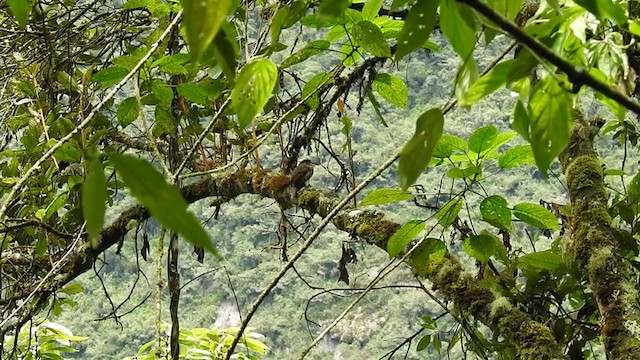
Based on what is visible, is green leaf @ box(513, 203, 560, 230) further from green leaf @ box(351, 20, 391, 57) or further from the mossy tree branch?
green leaf @ box(351, 20, 391, 57)

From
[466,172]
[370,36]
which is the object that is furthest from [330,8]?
[466,172]

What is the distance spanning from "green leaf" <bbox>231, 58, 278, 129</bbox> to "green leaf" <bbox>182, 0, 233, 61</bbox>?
0.22 metres

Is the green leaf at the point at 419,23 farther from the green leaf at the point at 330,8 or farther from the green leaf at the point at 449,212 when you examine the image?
the green leaf at the point at 449,212

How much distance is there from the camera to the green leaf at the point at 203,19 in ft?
0.61

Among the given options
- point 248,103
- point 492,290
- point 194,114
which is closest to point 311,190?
point 194,114

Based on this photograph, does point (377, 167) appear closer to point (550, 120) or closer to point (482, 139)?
point (482, 139)

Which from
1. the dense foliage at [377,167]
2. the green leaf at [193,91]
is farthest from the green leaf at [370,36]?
the green leaf at [193,91]

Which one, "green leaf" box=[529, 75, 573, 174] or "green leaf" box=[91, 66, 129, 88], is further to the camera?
"green leaf" box=[91, 66, 129, 88]

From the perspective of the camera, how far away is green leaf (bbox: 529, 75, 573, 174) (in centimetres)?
33

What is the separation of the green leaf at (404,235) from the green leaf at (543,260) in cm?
Result: 36

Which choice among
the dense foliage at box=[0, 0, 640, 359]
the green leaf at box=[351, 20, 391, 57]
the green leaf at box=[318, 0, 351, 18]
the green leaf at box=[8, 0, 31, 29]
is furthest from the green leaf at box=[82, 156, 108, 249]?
the green leaf at box=[351, 20, 391, 57]

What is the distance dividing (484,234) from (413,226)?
16 centimetres

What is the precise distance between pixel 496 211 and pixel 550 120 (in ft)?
1.55

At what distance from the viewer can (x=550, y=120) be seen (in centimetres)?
33
